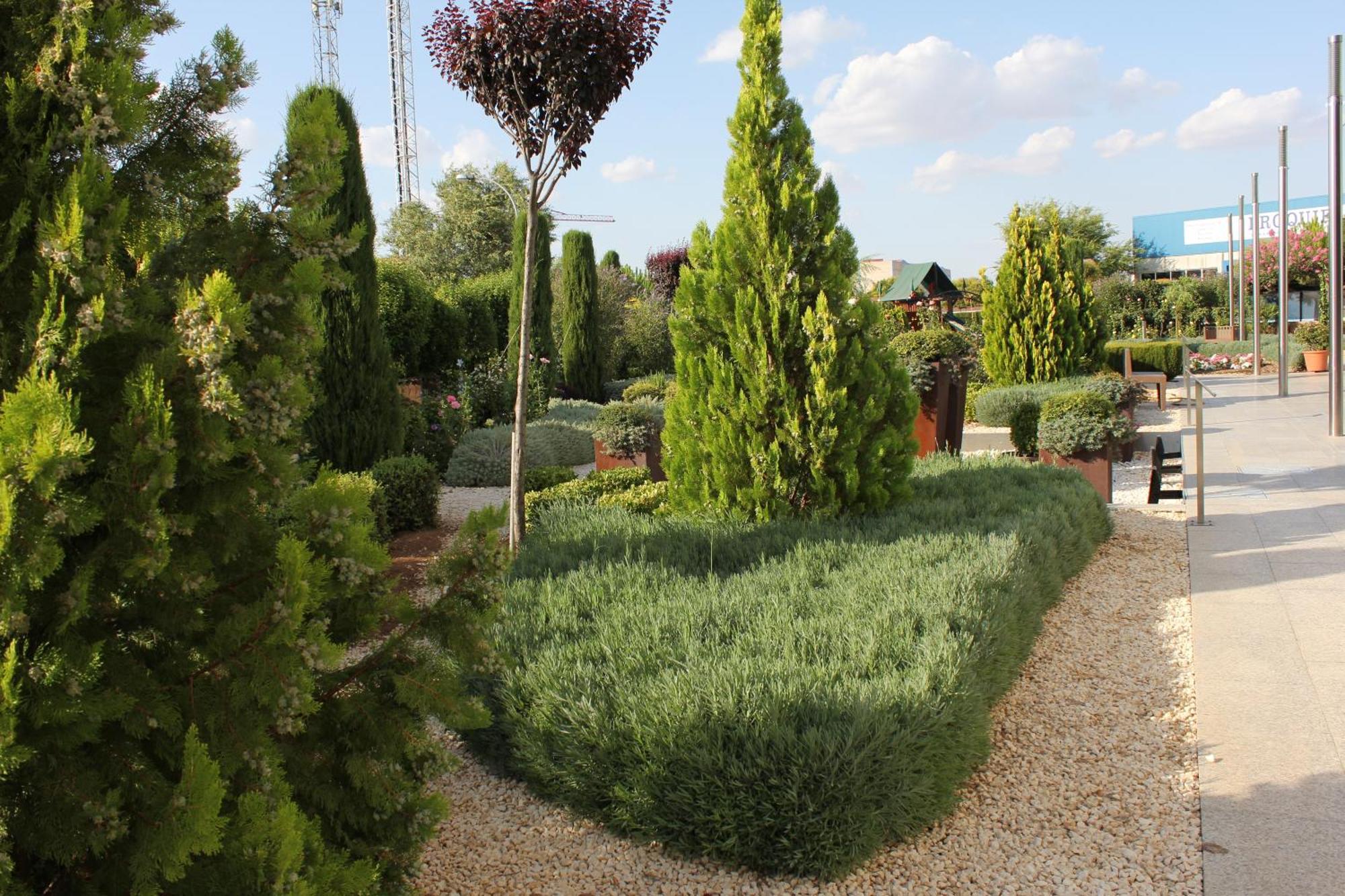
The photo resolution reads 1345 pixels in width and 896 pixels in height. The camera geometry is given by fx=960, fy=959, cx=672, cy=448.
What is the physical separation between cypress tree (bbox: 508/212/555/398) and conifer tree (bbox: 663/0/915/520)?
9096 millimetres

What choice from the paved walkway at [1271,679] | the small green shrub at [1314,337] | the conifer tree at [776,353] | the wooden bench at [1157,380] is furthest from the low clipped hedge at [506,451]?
the small green shrub at [1314,337]

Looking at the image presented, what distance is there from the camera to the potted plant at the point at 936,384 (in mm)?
9477

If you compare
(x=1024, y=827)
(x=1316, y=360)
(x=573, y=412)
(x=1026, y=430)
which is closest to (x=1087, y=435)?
(x=1026, y=430)

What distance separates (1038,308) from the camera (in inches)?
550

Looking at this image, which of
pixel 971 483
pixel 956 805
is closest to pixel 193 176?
pixel 956 805

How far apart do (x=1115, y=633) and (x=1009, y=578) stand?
1.18 m

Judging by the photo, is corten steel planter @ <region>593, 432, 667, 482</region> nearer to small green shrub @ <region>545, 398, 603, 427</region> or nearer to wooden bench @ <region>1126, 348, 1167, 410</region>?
small green shrub @ <region>545, 398, 603, 427</region>

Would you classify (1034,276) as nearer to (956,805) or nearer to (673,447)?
(673,447)

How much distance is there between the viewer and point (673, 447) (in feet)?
19.2

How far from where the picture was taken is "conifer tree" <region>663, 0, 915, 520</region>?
550 centimetres

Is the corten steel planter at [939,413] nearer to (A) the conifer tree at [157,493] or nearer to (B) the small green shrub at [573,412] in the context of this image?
(B) the small green shrub at [573,412]

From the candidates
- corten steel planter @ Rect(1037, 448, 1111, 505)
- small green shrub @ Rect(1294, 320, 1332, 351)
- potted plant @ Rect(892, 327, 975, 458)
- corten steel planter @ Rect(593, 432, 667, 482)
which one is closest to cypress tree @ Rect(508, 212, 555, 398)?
corten steel planter @ Rect(593, 432, 667, 482)

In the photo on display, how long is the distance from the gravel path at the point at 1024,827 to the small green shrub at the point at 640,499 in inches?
117

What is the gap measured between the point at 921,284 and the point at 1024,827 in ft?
55.5
